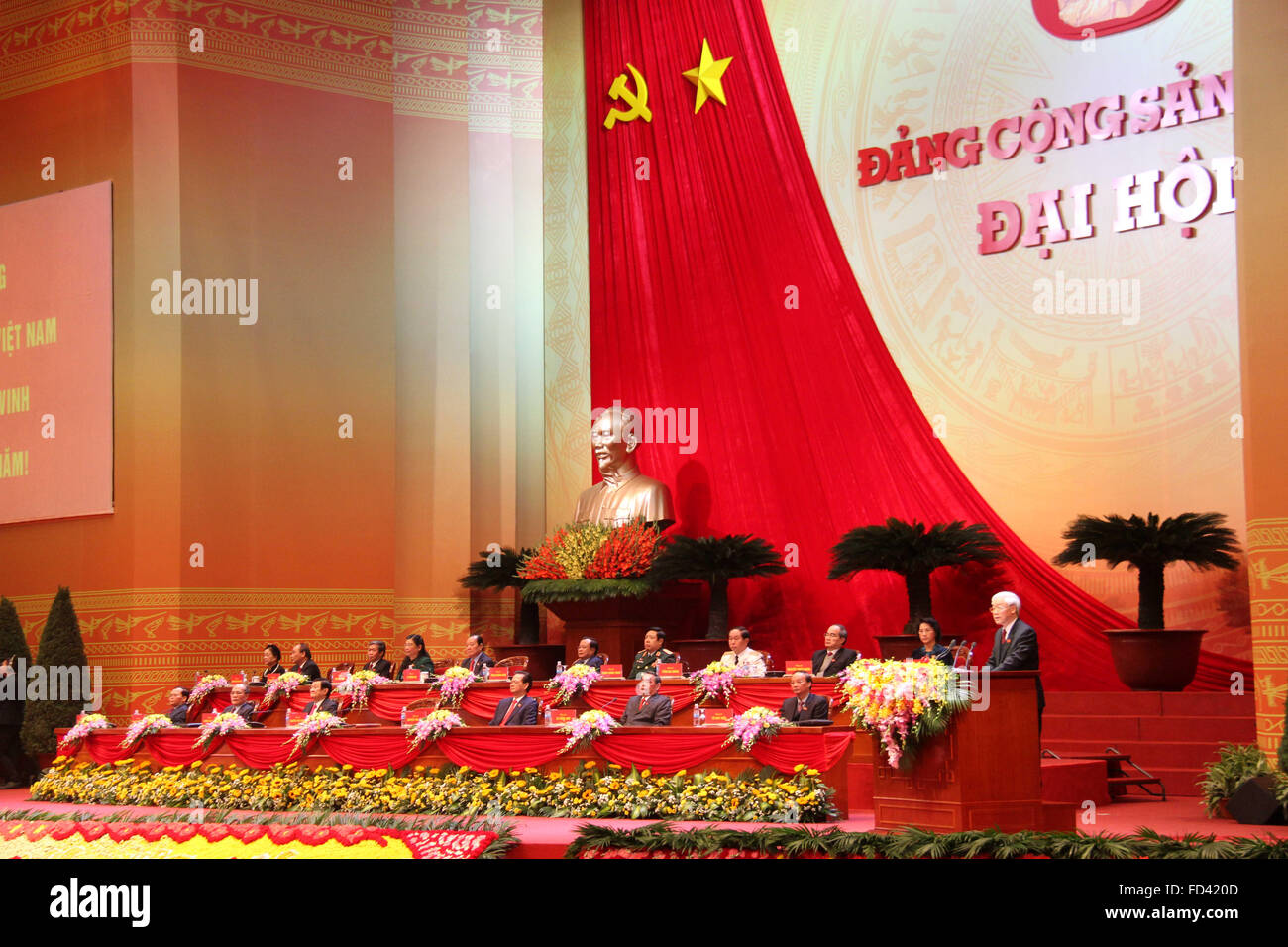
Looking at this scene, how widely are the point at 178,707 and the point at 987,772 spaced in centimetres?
745

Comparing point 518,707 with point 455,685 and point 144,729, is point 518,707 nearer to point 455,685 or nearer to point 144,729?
point 455,685

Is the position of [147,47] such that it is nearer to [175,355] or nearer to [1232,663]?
[175,355]

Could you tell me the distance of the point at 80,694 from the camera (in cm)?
1294

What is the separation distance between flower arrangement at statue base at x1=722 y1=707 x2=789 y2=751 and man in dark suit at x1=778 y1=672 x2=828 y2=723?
28 centimetres

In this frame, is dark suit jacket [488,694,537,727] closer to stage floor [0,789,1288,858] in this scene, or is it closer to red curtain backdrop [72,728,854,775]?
red curtain backdrop [72,728,854,775]

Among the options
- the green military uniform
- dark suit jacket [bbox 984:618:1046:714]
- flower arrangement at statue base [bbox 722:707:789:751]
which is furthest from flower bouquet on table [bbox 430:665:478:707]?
dark suit jacket [bbox 984:618:1046:714]

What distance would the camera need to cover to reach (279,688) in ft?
36.6

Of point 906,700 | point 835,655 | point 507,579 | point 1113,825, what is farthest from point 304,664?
point 1113,825

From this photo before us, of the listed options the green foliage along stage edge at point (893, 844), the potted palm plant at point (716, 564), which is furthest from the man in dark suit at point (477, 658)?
the green foliage along stage edge at point (893, 844)

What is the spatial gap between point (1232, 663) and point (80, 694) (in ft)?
32.8

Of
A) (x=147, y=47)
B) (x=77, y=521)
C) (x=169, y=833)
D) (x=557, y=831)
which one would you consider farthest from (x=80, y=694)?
(x=557, y=831)

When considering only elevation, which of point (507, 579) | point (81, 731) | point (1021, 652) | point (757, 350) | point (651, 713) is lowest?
point (81, 731)

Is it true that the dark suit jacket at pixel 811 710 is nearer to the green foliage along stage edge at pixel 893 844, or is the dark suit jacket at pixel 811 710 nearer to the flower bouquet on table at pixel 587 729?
the flower bouquet on table at pixel 587 729

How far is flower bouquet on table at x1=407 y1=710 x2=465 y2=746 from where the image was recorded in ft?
30.0
